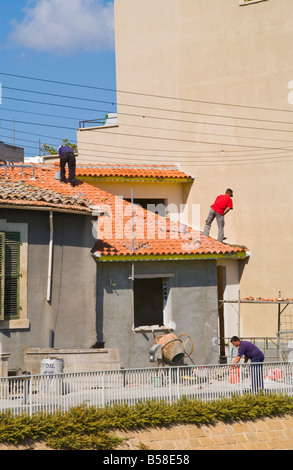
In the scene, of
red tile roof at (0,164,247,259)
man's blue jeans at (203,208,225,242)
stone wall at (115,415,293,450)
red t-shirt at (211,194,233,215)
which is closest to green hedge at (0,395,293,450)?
stone wall at (115,415,293,450)

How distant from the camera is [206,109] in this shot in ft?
95.5

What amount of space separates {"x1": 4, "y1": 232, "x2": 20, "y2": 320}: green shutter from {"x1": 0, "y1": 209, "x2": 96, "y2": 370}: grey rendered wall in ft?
1.09

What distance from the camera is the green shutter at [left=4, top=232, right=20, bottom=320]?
757 inches

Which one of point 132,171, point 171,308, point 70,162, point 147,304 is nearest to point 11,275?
point 171,308

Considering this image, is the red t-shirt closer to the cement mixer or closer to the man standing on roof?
the man standing on roof

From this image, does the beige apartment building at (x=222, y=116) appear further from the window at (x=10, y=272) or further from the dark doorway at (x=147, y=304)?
the window at (x=10, y=272)

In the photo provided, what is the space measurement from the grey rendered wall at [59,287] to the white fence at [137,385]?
Result: 3455mm

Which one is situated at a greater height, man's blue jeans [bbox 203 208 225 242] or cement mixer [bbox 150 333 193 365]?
man's blue jeans [bbox 203 208 225 242]

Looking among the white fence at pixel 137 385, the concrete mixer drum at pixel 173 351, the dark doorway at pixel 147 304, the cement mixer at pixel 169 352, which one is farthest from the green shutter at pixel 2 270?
the dark doorway at pixel 147 304

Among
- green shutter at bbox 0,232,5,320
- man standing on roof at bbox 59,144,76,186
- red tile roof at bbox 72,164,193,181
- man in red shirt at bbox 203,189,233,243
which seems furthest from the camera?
red tile roof at bbox 72,164,193,181

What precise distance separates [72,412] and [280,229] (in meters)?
13.8

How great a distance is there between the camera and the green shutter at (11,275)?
19219 mm
